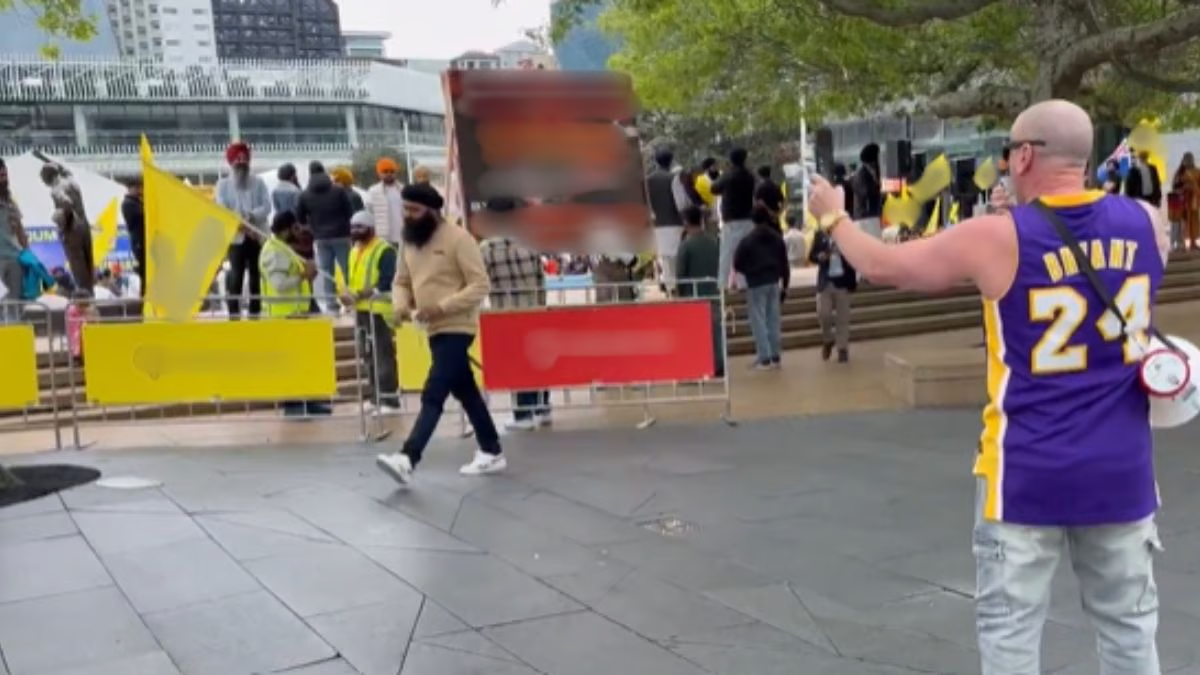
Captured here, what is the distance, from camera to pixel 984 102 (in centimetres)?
1159

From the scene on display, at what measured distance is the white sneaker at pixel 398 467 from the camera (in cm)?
714

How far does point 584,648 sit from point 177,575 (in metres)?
2.24

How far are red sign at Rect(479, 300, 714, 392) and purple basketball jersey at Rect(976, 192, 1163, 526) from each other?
20.1 feet

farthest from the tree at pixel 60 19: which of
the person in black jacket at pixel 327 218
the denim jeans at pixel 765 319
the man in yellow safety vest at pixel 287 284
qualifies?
the denim jeans at pixel 765 319

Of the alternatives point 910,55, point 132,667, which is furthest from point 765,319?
point 132,667

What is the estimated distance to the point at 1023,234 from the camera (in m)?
2.90

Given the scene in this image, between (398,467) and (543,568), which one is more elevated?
(398,467)

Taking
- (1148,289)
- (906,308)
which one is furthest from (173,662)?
(906,308)

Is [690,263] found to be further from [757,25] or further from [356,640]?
[356,640]

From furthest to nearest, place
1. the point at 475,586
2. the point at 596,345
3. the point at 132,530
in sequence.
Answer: the point at 596,345 → the point at 132,530 → the point at 475,586

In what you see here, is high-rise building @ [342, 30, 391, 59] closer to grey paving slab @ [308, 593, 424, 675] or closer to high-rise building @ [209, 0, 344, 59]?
high-rise building @ [209, 0, 344, 59]

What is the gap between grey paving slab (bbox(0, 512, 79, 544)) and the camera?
6.19 meters

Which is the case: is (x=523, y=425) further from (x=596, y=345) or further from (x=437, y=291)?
(x=437, y=291)

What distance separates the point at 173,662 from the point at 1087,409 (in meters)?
3.40
